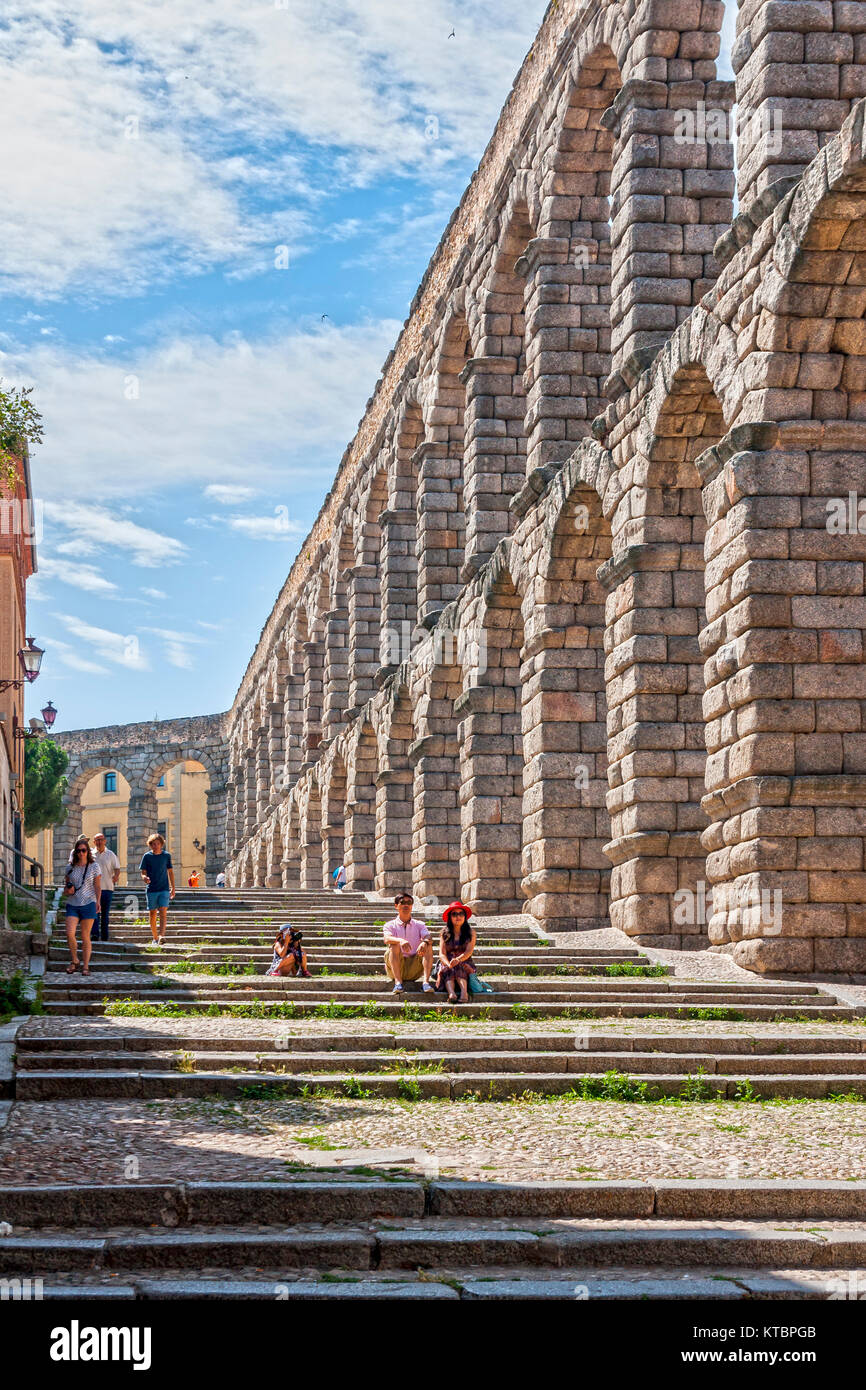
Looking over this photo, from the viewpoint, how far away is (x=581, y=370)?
1953 centimetres

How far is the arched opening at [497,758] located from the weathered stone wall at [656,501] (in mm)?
36

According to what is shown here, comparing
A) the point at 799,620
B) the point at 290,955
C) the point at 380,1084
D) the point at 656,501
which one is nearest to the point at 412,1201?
the point at 380,1084

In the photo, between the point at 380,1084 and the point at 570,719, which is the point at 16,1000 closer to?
the point at 380,1084

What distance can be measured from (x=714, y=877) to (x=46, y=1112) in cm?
732

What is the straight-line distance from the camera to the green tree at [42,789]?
44.4 m

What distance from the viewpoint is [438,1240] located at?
6.36m

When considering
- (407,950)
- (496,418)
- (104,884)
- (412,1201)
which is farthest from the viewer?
(496,418)

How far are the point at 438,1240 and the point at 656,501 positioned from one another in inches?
414

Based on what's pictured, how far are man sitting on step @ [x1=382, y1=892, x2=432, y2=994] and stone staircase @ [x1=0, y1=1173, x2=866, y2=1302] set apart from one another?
19.9 ft

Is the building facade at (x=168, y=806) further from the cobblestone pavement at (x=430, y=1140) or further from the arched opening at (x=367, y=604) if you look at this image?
the cobblestone pavement at (x=430, y=1140)

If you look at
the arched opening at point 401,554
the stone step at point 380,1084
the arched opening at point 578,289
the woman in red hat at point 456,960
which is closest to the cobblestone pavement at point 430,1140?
the stone step at point 380,1084
